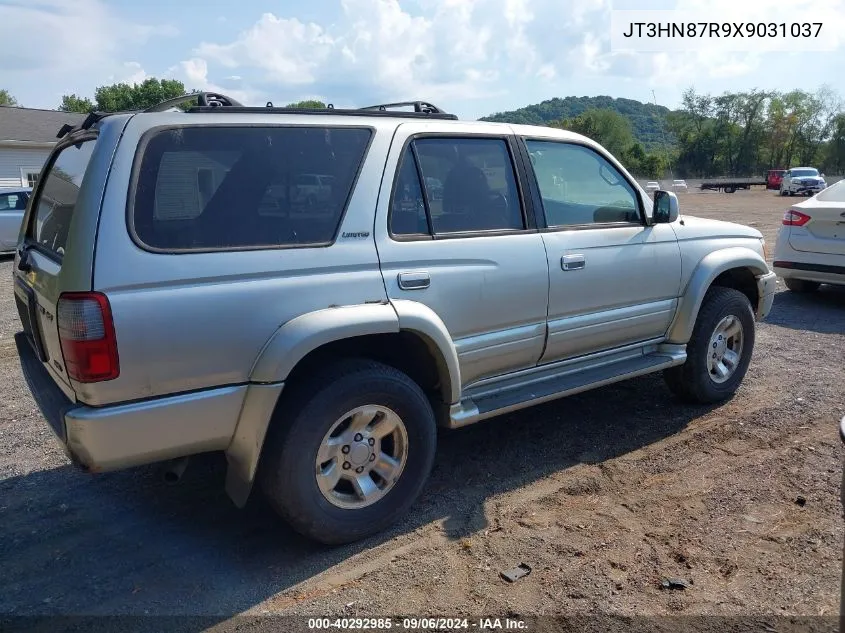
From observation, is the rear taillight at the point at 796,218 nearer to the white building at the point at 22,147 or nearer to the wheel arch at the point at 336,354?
the wheel arch at the point at 336,354

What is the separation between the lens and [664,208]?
466 cm

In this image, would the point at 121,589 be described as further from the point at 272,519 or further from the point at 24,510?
the point at 24,510

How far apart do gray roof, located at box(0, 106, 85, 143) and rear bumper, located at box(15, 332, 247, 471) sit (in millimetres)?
27564

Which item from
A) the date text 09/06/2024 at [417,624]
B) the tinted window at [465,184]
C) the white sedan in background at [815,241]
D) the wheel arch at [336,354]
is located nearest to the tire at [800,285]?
the white sedan in background at [815,241]

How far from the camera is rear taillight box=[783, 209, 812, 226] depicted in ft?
28.4

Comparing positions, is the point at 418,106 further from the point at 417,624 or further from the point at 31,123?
the point at 31,123

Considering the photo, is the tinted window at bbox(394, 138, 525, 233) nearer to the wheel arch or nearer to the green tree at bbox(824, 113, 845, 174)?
the wheel arch

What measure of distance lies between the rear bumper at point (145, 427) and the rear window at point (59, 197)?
73 centimetres

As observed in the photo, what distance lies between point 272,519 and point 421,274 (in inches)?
58.6

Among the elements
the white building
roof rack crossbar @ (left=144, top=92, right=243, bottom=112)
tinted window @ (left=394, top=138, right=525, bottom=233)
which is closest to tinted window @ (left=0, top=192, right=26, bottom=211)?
the white building

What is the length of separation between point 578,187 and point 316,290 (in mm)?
2106

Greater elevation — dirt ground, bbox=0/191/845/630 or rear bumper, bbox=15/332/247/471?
rear bumper, bbox=15/332/247/471

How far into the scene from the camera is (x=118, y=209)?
282 centimetres

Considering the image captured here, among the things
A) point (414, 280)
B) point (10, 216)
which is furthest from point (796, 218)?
point (10, 216)
